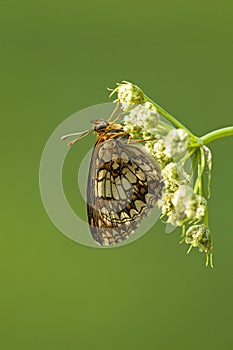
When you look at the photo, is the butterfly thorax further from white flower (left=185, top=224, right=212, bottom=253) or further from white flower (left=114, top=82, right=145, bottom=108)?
white flower (left=185, top=224, right=212, bottom=253)

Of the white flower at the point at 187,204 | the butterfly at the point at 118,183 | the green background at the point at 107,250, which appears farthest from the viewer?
the green background at the point at 107,250

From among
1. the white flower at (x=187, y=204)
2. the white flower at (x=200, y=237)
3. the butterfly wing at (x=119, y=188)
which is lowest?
the white flower at (x=200, y=237)

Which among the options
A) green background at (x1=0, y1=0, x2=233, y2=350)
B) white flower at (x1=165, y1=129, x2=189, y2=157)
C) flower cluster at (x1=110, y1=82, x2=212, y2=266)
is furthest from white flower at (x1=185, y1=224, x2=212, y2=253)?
green background at (x1=0, y1=0, x2=233, y2=350)

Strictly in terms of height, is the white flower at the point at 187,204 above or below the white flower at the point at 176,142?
below

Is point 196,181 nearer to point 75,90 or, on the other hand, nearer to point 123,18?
point 75,90

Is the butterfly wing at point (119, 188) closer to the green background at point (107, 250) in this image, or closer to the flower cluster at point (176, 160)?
the flower cluster at point (176, 160)

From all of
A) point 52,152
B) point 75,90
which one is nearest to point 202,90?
point 75,90

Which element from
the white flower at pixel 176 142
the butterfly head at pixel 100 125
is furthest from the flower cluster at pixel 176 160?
the butterfly head at pixel 100 125
